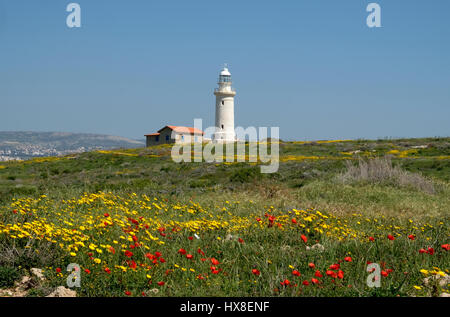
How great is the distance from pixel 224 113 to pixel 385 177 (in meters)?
46.6

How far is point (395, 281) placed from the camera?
19.8 ft

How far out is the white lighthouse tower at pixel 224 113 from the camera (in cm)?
6525

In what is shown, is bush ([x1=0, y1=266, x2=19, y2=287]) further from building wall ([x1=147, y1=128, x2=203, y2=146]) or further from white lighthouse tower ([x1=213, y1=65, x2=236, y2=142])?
building wall ([x1=147, y1=128, x2=203, y2=146])

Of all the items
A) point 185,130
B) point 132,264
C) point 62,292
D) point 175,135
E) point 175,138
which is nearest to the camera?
point 62,292

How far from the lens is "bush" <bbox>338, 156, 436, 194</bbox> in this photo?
19.0m

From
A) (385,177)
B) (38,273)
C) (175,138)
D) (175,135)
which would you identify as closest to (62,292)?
(38,273)

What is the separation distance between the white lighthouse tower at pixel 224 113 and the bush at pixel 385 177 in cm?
4369

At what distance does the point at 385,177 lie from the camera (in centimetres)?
2036

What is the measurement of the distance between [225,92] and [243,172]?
142 ft

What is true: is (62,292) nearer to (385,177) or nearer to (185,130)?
(385,177)

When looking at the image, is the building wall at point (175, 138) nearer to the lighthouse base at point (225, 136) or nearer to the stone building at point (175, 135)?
the stone building at point (175, 135)

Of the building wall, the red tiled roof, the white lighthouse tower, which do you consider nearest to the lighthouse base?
the white lighthouse tower
